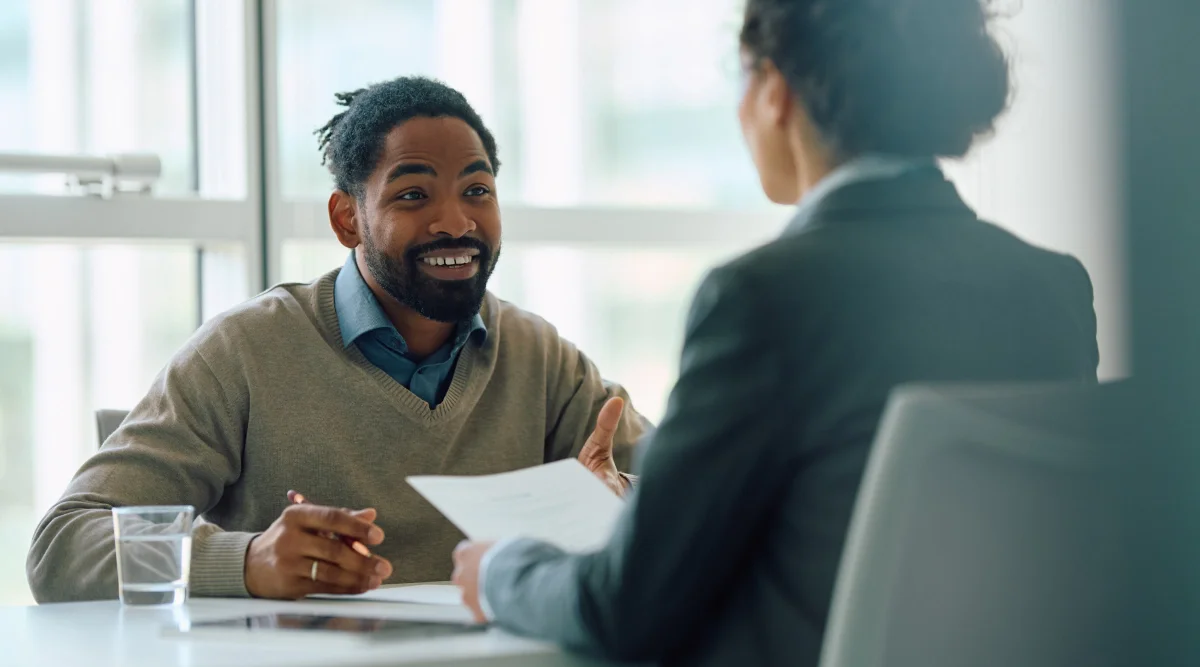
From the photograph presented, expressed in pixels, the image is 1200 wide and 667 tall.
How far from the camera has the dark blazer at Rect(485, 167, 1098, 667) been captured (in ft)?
2.99

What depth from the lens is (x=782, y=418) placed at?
0.91 meters

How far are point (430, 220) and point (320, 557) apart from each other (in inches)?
29.1

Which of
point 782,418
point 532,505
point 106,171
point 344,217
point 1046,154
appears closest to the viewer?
point 782,418

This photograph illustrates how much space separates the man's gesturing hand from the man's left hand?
524 millimetres

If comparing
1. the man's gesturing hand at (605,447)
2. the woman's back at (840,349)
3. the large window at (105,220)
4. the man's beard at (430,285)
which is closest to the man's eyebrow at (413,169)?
the man's beard at (430,285)

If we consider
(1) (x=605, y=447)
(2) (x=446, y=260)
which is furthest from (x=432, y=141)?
(1) (x=605, y=447)

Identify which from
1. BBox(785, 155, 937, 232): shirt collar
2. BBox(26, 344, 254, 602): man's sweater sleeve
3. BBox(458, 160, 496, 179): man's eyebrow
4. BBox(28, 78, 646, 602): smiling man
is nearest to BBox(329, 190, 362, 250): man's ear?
BBox(28, 78, 646, 602): smiling man

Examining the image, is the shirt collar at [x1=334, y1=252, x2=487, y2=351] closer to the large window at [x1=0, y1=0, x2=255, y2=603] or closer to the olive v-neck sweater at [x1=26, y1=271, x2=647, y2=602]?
the olive v-neck sweater at [x1=26, y1=271, x2=647, y2=602]

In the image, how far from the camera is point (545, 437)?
1.98 metres

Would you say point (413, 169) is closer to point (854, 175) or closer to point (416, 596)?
point (416, 596)

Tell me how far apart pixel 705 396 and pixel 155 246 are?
1.97 m

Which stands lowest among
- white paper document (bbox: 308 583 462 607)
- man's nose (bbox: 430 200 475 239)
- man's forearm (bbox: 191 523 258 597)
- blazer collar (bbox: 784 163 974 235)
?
white paper document (bbox: 308 583 462 607)

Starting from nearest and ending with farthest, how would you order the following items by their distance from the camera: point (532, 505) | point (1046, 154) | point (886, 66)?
point (886, 66), point (532, 505), point (1046, 154)

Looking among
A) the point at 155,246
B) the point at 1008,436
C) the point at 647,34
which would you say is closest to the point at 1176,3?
the point at 1008,436
